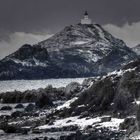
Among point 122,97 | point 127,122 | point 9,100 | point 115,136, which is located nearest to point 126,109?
point 122,97

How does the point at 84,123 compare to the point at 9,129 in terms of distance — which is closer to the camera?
the point at 9,129

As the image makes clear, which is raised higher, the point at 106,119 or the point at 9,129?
the point at 106,119

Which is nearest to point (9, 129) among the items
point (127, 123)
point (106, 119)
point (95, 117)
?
point (95, 117)

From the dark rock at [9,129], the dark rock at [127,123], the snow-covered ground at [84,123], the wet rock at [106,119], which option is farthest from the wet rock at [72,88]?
the dark rock at [127,123]

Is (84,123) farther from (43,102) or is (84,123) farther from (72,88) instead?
(72,88)

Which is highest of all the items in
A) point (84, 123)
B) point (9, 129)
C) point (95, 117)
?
point (95, 117)

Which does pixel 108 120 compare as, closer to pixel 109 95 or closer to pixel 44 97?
Answer: pixel 109 95

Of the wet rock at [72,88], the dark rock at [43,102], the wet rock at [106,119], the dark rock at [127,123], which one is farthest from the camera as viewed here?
the wet rock at [72,88]

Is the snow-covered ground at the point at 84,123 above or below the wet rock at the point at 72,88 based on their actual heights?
below

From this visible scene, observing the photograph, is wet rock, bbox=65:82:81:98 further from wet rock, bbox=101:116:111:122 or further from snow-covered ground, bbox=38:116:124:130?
wet rock, bbox=101:116:111:122

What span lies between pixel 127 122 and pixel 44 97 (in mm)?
54724

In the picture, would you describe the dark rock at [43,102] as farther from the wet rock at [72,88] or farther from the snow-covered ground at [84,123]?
the snow-covered ground at [84,123]

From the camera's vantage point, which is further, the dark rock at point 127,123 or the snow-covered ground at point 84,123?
the snow-covered ground at point 84,123

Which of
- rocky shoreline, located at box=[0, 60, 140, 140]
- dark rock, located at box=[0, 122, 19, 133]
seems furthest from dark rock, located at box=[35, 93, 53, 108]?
dark rock, located at box=[0, 122, 19, 133]
